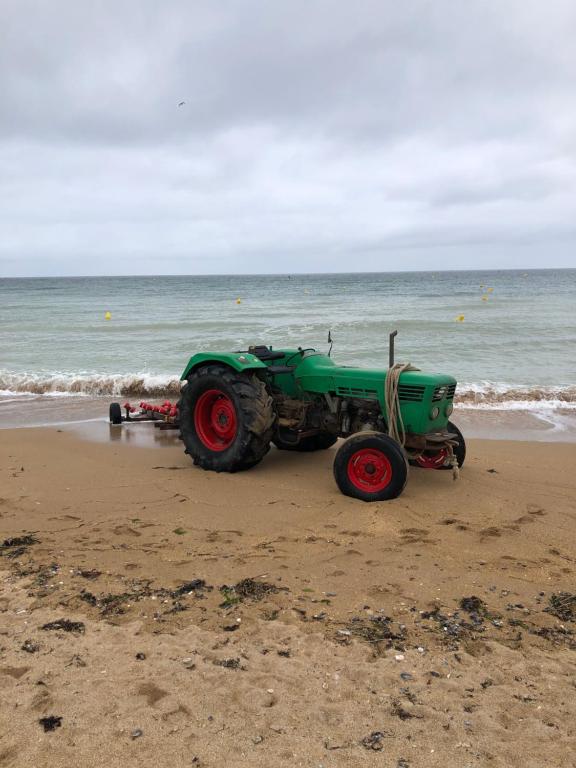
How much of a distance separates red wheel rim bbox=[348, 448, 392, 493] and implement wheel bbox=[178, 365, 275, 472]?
100cm

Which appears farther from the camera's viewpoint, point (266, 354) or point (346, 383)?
point (266, 354)

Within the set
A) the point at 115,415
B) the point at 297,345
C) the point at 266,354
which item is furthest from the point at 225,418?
the point at 297,345

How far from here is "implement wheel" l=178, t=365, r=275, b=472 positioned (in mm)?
5484

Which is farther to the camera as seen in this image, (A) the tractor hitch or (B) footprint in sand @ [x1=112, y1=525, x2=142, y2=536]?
(A) the tractor hitch

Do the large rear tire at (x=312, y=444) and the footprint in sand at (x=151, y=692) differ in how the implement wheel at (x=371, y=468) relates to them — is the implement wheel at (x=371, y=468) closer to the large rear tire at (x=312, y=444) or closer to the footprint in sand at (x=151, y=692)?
the large rear tire at (x=312, y=444)

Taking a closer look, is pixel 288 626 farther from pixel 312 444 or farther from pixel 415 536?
pixel 312 444

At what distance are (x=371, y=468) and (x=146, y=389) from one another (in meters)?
7.45

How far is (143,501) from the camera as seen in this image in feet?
16.3

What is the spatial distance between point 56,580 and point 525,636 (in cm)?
268

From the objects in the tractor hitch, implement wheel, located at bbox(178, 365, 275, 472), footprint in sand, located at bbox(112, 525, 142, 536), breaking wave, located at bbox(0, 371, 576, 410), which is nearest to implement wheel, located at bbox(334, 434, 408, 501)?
implement wheel, located at bbox(178, 365, 275, 472)

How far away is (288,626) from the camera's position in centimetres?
299

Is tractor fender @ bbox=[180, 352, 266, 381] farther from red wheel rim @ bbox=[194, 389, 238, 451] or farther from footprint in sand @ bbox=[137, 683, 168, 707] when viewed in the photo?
footprint in sand @ bbox=[137, 683, 168, 707]

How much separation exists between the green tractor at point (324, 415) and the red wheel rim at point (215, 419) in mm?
11

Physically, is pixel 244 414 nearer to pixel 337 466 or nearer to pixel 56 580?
pixel 337 466
